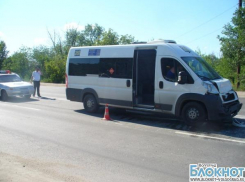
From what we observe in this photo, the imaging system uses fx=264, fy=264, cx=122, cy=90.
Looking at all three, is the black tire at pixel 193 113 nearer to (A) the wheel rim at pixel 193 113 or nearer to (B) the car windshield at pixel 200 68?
(A) the wheel rim at pixel 193 113

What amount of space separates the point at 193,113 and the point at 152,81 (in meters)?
2.15

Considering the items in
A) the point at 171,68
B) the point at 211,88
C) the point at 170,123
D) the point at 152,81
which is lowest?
the point at 170,123

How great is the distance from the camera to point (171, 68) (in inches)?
328

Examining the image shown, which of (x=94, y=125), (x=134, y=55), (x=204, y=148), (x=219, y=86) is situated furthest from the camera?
(x=134, y=55)

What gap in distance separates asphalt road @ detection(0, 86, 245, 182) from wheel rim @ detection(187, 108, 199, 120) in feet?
1.14

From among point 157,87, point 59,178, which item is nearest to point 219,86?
point 157,87

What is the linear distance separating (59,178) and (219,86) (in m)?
5.25

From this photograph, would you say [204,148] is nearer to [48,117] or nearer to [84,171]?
[84,171]

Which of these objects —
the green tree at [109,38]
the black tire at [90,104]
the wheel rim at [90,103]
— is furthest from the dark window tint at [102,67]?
the green tree at [109,38]

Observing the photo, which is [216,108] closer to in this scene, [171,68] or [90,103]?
[171,68]

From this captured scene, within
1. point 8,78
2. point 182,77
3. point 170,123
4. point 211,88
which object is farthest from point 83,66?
point 8,78

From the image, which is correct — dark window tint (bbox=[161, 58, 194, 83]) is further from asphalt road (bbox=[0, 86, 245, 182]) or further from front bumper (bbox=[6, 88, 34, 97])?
front bumper (bbox=[6, 88, 34, 97])

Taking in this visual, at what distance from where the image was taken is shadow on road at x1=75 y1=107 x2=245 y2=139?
7387 millimetres

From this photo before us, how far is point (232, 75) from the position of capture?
21.3 meters
